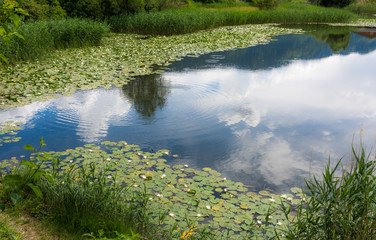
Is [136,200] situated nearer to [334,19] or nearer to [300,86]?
[300,86]

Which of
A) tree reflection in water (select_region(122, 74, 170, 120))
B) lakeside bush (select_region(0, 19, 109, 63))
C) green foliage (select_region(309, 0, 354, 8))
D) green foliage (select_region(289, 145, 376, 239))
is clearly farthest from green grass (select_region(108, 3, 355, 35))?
green foliage (select_region(289, 145, 376, 239))

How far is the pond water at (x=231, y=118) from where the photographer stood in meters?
5.22

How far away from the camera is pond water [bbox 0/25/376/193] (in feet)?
17.1

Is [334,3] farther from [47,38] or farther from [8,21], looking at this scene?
[8,21]

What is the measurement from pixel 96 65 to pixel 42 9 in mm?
8537

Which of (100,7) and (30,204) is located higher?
(100,7)

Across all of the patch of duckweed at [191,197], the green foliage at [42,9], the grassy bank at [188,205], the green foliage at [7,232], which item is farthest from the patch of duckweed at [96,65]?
the green foliage at [7,232]

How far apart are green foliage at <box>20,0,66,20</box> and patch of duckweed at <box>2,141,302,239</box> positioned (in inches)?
506

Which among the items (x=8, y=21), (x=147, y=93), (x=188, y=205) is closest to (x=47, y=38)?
(x=147, y=93)

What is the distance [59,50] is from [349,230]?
1277 cm

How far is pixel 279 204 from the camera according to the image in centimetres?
393

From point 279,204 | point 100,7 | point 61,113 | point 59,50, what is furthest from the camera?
point 100,7

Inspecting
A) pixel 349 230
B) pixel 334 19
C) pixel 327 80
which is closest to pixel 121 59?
pixel 327 80

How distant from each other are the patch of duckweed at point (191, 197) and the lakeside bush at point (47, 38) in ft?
23.0
